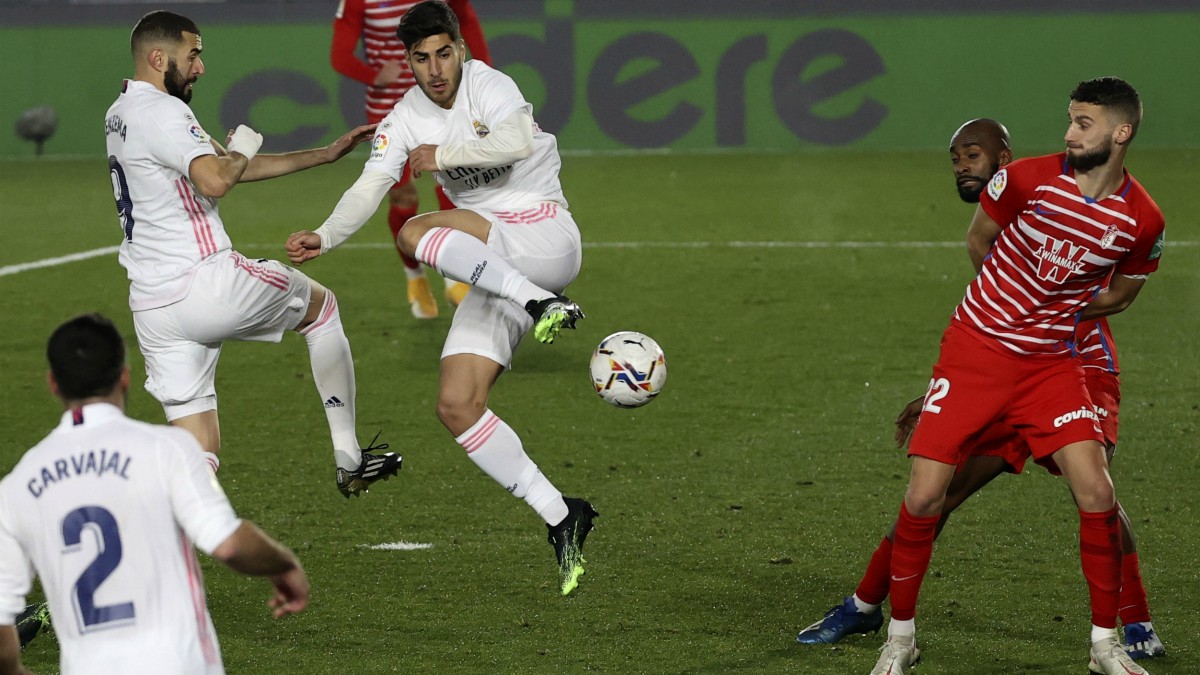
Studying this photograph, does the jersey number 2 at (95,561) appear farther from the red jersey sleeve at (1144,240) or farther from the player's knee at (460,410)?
the red jersey sleeve at (1144,240)

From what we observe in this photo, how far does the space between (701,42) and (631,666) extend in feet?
50.4

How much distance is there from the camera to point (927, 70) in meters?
19.5

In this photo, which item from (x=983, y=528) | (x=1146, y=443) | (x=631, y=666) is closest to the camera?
(x=631, y=666)

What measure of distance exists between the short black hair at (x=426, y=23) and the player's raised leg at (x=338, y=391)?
1.03 meters

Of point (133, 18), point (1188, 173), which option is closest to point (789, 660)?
point (1188, 173)

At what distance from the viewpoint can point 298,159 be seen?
5.62 m

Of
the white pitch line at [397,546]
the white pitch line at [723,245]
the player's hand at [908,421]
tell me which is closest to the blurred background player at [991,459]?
the player's hand at [908,421]

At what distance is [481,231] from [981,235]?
1806 millimetres

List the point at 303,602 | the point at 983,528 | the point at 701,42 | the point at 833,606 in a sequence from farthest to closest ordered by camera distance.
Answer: the point at 701,42 → the point at 983,528 → the point at 833,606 → the point at 303,602

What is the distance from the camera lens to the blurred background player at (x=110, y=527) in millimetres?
3061

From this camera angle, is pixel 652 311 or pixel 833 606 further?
pixel 652 311

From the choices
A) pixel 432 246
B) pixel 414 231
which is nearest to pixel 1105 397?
pixel 432 246

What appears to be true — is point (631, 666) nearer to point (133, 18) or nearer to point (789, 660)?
point (789, 660)

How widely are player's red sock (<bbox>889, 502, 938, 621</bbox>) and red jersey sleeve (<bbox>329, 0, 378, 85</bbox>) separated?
6526mm
